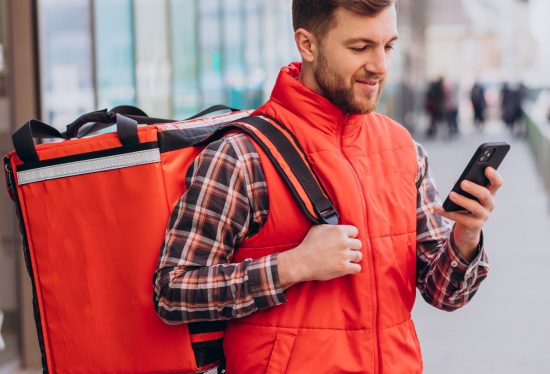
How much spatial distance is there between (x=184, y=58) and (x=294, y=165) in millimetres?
A: 7306

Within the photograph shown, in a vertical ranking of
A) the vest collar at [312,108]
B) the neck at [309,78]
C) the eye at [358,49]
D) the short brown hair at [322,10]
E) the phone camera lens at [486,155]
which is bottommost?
the phone camera lens at [486,155]

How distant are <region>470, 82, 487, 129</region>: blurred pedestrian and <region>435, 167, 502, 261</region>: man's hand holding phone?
28.9 meters

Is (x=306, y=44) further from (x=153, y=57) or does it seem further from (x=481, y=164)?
(x=153, y=57)

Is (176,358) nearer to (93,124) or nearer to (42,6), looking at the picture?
(93,124)

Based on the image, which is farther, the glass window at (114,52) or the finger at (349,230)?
the glass window at (114,52)

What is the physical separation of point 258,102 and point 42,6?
7.49 meters

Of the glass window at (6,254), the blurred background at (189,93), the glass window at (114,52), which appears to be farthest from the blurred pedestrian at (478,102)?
the glass window at (6,254)

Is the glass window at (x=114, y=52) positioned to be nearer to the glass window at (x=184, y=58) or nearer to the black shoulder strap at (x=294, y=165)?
the glass window at (x=184, y=58)

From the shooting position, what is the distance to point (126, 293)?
6.50ft

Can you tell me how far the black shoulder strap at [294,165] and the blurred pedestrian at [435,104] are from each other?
26.4 meters

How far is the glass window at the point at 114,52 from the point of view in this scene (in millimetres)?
5965

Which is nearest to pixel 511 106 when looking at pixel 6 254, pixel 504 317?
pixel 504 317

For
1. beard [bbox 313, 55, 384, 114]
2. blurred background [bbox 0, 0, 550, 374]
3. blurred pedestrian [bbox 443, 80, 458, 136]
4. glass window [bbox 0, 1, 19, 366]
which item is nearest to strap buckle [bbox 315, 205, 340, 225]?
beard [bbox 313, 55, 384, 114]

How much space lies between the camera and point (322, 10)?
1896 millimetres
